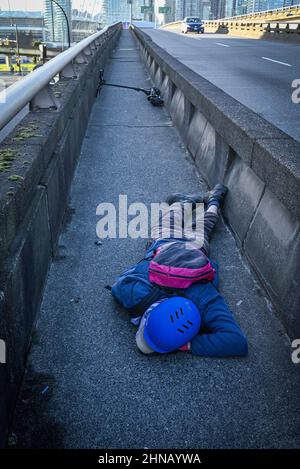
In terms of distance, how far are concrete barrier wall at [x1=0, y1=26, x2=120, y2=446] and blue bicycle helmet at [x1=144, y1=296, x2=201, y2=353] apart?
698mm

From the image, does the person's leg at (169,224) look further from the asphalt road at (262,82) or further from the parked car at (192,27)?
the parked car at (192,27)

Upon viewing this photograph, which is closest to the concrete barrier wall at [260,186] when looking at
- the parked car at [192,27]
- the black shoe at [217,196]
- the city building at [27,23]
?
the black shoe at [217,196]

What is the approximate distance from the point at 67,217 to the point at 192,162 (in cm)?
229

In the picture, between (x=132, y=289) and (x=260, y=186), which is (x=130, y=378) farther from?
(x=260, y=186)

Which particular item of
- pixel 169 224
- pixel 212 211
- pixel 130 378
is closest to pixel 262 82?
pixel 212 211

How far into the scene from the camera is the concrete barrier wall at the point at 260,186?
3.09 meters

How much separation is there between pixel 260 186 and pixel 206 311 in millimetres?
1389

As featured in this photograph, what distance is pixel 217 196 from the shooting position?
4.65 meters

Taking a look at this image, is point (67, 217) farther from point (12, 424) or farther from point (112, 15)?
point (112, 15)

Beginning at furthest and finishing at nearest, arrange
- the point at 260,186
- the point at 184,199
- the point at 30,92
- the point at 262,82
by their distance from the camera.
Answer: the point at 262,82, the point at 184,199, the point at 260,186, the point at 30,92

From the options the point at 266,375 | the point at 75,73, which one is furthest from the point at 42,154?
the point at 75,73

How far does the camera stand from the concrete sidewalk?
7.61 ft

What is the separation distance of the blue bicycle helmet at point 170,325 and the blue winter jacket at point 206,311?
0.12 m

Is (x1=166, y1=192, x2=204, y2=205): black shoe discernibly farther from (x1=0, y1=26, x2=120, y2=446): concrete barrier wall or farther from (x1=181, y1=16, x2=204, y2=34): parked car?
(x1=181, y1=16, x2=204, y2=34): parked car
